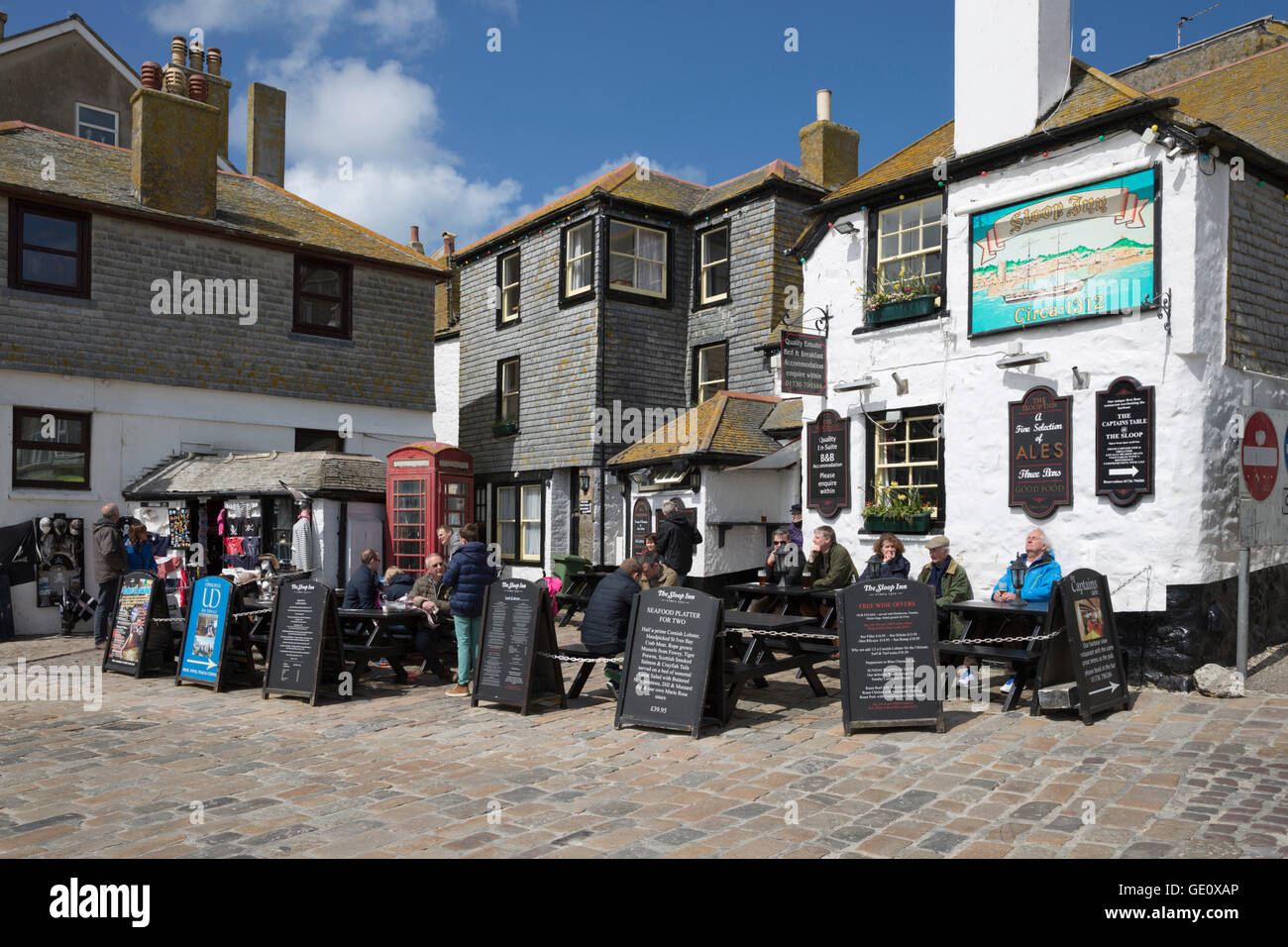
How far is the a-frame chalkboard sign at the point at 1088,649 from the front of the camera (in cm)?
802

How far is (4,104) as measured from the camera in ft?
68.3

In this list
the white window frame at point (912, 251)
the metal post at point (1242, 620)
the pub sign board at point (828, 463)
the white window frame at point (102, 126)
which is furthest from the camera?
the white window frame at point (102, 126)

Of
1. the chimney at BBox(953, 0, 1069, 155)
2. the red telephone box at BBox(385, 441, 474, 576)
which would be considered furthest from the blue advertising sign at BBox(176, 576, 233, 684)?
the chimney at BBox(953, 0, 1069, 155)

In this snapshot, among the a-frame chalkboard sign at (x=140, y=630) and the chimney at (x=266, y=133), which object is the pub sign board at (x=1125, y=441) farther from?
the chimney at (x=266, y=133)

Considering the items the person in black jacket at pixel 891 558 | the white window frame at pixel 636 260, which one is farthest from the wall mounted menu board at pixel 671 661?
the white window frame at pixel 636 260

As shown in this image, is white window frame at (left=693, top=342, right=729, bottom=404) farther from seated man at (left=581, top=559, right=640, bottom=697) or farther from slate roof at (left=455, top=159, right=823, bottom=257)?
seated man at (left=581, top=559, right=640, bottom=697)

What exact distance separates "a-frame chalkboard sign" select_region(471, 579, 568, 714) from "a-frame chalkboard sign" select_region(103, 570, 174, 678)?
4.42 meters

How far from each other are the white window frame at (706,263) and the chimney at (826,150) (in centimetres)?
225

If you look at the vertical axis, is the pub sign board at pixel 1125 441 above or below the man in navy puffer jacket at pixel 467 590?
above

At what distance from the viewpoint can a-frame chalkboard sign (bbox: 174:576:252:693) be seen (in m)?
10.2

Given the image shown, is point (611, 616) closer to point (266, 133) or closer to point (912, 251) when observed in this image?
point (912, 251)
